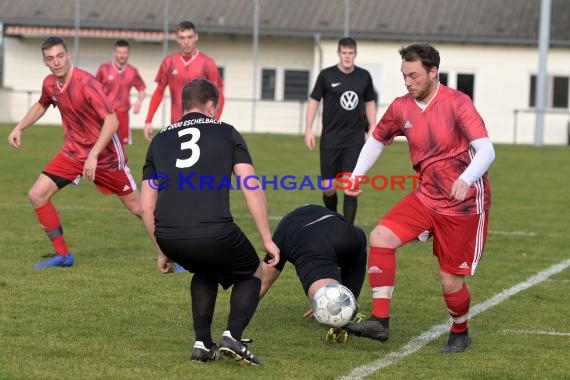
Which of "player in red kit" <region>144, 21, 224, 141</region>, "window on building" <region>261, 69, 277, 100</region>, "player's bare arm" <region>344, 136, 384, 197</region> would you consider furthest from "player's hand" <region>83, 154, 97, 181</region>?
"window on building" <region>261, 69, 277, 100</region>

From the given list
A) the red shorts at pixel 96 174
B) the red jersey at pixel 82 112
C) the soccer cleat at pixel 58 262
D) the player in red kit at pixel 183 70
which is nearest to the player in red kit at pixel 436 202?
the red jersey at pixel 82 112

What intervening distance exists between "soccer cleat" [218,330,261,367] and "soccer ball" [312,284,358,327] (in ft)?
2.00

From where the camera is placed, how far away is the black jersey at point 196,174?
21.6 feet

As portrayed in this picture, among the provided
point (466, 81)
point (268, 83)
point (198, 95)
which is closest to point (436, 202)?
point (198, 95)

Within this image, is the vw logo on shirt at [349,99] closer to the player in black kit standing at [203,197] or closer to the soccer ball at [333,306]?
the soccer ball at [333,306]

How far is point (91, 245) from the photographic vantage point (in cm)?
1231

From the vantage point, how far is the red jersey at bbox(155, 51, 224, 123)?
13.4 metres

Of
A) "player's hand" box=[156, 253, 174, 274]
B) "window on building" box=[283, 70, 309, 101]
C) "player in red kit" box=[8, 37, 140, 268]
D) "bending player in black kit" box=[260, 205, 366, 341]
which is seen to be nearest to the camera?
"player's hand" box=[156, 253, 174, 274]

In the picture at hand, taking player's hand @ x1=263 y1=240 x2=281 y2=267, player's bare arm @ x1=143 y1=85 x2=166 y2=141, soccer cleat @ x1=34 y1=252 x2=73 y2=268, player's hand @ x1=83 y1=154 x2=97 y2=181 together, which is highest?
player's bare arm @ x1=143 y1=85 x2=166 y2=141

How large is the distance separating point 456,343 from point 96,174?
4.32m

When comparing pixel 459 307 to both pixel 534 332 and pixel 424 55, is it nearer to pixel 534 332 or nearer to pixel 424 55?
pixel 534 332

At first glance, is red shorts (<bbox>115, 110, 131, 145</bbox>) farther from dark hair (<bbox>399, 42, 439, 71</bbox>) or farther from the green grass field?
dark hair (<bbox>399, 42, 439, 71</bbox>)

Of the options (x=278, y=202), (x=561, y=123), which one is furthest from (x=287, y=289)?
(x=561, y=123)

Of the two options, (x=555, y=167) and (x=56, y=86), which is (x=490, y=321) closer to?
(x=56, y=86)
